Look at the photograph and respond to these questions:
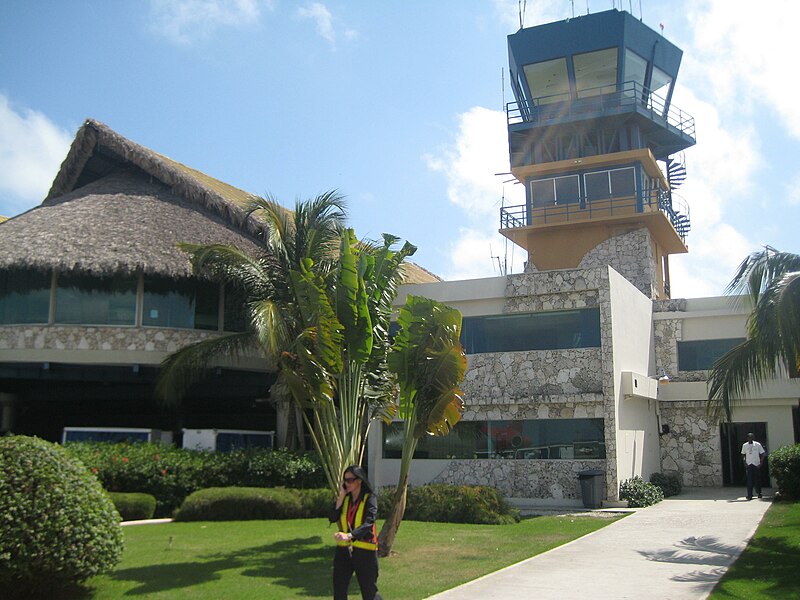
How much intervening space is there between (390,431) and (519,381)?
3885 mm

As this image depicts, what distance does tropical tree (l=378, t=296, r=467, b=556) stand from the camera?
12141mm

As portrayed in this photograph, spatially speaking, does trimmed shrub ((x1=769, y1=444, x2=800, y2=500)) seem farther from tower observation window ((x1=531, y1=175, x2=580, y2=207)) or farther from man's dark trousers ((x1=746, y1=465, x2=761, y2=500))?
tower observation window ((x1=531, y1=175, x2=580, y2=207))

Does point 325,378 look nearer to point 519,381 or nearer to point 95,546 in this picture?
point 95,546

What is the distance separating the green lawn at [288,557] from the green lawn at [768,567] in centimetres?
289

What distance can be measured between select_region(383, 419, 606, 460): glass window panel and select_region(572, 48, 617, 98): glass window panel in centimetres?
1769

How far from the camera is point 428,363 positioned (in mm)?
12305

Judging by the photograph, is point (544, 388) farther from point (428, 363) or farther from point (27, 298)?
point (27, 298)

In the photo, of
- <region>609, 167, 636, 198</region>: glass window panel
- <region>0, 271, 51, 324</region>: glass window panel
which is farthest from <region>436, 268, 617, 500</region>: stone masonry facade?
<region>609, 167, 636, 198</region>: glass window panel

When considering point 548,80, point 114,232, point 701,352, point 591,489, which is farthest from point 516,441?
point 548,80

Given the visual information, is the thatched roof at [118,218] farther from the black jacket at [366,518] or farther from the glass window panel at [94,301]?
the black jacket at [366,518]

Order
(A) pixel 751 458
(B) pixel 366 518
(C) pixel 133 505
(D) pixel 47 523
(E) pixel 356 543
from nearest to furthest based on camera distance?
1. (E) pixel 356 543
2. (B) pixel 366 518
3. (D) pixel 47 523
4. (C) pixel 133 505
5. (A) pixel 751 458

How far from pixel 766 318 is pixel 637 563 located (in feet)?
15.2

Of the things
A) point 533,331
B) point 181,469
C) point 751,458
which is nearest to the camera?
point 181,469

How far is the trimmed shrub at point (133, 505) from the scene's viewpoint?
53.8ft
